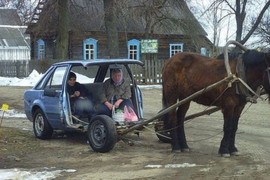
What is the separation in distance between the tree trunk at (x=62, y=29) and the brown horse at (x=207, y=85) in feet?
83.5

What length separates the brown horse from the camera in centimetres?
834

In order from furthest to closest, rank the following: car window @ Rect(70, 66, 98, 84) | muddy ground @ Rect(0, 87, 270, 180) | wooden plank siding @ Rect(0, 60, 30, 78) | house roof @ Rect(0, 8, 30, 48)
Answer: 1. house roof @ Rect(0, 8, 30, 48)
2. wooden plank siding @ Rect(0, 60, 30, 78)
3. car window @ Rect(70, 66, 98, 84)
4. muddy ground @ Rect(0, 87, 270, 180)

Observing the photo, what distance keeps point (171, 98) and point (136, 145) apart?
1319 mm

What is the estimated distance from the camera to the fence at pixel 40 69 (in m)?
30.3

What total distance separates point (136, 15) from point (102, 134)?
26533 millimetres

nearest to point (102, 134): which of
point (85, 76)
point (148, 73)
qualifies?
point (85, 76)

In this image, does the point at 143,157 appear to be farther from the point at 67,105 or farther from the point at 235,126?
the point at 67,105

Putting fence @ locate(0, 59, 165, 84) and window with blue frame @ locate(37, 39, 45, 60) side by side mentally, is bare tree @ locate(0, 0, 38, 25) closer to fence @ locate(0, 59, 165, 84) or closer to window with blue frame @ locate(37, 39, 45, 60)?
fence @ locate(0, 59, 165, 84)

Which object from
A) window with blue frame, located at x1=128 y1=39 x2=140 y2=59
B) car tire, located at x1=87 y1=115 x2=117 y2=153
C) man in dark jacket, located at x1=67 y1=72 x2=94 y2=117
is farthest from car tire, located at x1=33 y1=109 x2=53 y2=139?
window with blue frame, located at x1=128 y1=39 x2=140 y2=59

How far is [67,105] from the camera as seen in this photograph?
32.8 feet

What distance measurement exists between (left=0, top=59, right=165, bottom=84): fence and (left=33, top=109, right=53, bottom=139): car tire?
63.2 ft

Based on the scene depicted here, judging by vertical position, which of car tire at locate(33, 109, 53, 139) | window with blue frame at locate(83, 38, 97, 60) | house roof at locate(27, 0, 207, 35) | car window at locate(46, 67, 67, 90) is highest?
house roof at locate(27, 0, 207, 35)

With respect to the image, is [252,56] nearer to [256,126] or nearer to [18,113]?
[256,126]

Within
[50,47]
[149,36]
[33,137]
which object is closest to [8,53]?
[50,47]
